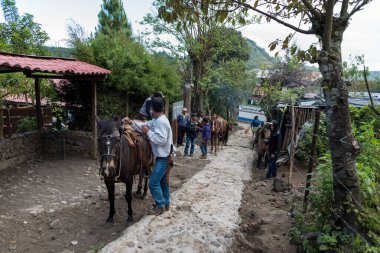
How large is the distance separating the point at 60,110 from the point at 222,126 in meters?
7.48

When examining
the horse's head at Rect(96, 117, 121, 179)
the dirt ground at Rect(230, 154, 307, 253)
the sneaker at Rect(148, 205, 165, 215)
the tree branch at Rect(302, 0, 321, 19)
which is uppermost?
the tree branch at Rect(302, 0, 321, 19)

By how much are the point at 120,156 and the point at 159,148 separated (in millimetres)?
637

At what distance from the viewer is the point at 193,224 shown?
498 centimetres

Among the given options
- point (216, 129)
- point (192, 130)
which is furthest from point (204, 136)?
point (216, 129)

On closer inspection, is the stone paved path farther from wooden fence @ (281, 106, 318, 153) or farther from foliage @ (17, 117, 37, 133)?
foliage @ (17, 117, 37, 133)

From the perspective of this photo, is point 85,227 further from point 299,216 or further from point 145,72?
point 145,72

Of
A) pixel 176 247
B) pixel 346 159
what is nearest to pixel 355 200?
pixel 346 159

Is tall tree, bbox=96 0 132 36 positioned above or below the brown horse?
above

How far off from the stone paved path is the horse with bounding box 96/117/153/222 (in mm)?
705

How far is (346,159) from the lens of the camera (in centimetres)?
342

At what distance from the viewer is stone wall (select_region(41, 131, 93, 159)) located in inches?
379

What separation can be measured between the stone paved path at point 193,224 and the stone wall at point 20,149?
15.2ft

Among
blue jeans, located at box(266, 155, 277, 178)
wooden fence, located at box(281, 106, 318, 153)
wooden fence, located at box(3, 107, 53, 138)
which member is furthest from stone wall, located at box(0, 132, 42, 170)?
wooden fence, located at box(281, 106, 318, 153)

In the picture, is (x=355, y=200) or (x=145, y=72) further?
(x=145, y=72)
